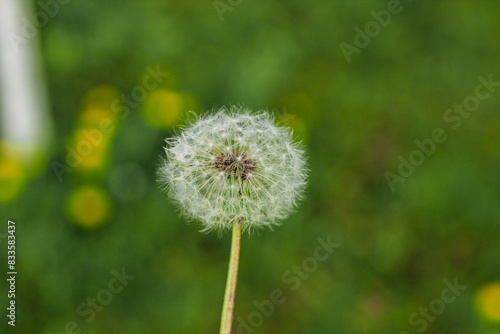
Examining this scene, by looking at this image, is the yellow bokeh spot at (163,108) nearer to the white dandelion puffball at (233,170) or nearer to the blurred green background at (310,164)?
the blurred green background at (310,164)

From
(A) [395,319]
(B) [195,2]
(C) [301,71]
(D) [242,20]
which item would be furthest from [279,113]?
(A) [395,319]

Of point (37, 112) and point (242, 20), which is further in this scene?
point (242, 20)

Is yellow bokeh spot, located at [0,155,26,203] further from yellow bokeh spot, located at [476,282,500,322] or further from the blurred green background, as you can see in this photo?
yellow bokeh spot, located at [476,282,500,322]

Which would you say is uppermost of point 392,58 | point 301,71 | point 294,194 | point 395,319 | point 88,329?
point 392,58

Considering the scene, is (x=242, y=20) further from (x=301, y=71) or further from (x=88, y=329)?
(x=88, y=329)

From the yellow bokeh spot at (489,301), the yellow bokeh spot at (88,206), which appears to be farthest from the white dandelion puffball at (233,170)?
the yellow bokeh spot at (489,301)

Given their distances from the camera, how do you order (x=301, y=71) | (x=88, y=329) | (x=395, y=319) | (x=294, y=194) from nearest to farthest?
(x=294, y=194) < (x=88, y=329) < (x=395, y=319) < (x=301, y=71)

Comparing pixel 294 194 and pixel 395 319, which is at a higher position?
pixel 294 194
